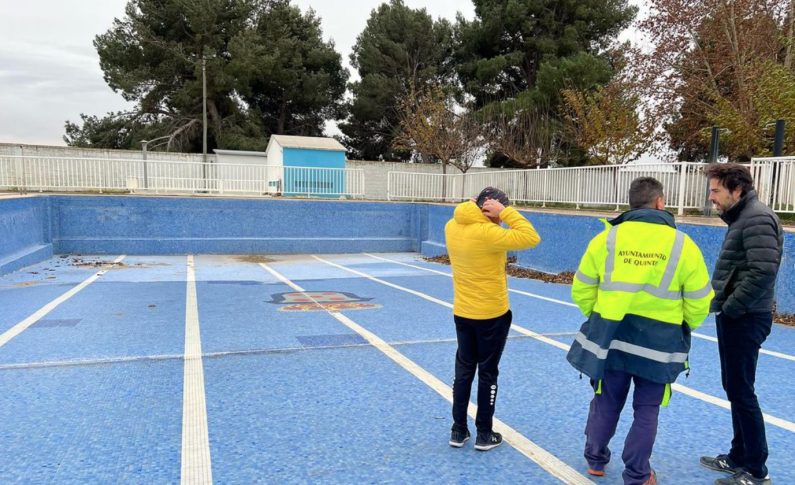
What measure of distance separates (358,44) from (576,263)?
33376mm

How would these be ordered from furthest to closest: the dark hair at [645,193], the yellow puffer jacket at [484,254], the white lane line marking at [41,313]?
1. the white lane line marking at [41,313]
2. the yellow puffer jacket at [484,254]
3. the dark hair at [645,193]

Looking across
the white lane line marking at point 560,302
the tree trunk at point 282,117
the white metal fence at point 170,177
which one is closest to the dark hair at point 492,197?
the white lane line marking at point 560,302

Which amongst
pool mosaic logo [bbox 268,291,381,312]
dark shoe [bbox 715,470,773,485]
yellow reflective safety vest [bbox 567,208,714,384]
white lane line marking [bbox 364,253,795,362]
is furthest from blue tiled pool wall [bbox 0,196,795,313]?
yellow reflective safety vest [bbox 567,208,714,384]

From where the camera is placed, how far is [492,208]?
325 cm

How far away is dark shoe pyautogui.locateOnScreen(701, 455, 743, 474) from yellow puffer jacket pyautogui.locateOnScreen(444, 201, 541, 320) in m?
1.51

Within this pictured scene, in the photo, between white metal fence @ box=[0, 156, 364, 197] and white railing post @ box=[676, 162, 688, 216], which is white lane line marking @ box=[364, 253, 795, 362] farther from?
white metal fence @ box=[0, 156, 364, 197]

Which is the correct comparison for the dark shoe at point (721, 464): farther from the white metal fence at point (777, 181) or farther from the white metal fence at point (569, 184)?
the white metal fence at point (569, 184)

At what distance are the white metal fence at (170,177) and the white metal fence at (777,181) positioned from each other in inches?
501

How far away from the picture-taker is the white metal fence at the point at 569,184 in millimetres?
10023

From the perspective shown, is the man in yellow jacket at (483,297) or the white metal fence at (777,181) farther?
the white metal fence at (777,181)

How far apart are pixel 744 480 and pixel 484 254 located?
1905 mm

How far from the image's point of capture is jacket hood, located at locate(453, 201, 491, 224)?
328 centimetres

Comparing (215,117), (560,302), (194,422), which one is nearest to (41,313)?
(194,422)

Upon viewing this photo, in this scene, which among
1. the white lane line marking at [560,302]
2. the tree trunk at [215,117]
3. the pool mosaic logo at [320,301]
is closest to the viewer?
the white lane line marking at [560,302]
